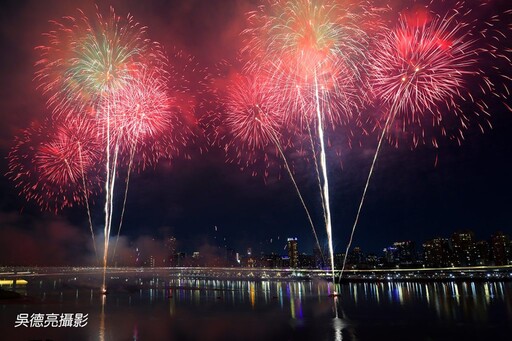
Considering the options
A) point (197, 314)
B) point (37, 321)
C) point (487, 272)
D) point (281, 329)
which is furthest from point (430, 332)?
point (487, 272)

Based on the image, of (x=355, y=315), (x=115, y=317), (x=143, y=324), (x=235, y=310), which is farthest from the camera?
(x=235, y=310)

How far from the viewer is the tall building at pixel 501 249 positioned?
17125 cm

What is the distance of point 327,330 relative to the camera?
26.5 metres

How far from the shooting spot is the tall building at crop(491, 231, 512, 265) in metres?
171

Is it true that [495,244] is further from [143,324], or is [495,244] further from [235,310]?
[143,324]

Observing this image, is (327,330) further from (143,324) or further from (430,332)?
(143,324)

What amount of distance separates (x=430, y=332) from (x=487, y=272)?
144 m

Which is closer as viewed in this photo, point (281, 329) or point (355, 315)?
point (281, 329)

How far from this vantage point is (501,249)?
174625 millimetres

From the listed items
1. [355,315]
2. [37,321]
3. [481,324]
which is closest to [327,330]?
[355,315]

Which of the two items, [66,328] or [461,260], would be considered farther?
[461,260]

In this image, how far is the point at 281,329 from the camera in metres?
27.4

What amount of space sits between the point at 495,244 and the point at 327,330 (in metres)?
183

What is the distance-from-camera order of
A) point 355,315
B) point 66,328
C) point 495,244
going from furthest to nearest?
point 495,244 < point 355,315 < point 66,328
